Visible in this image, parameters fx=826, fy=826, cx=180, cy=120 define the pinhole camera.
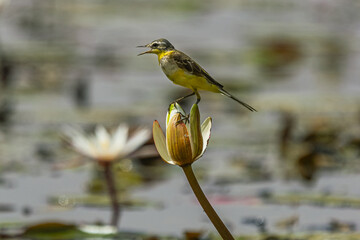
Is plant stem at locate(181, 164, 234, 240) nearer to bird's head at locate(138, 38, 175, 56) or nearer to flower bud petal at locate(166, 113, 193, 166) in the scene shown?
flower bud petal at locate(166, 113, 193, 166)

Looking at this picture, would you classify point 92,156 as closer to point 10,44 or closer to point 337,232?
point 337,232

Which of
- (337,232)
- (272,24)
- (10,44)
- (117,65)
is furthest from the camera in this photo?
(272,24)

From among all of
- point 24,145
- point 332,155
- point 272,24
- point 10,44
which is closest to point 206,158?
point 332,155

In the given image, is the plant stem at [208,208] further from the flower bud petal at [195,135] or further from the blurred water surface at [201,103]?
the blurred water surface at [201,103]

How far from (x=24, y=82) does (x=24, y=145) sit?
1847 millimetres

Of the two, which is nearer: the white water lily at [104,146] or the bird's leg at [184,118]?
the bird's leg at [184,118]

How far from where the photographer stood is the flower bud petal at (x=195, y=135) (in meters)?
1.53

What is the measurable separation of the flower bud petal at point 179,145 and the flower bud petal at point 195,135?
10mm

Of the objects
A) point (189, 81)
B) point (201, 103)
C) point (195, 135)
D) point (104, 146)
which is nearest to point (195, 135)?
point (195, 135)

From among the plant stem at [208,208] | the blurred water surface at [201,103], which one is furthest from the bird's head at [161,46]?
the blurred water surface at [201,103]

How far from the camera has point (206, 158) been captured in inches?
138

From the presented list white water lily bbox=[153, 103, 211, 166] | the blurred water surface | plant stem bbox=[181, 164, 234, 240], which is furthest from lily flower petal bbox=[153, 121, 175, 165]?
the blurred water surface

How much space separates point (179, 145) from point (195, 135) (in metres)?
0.04

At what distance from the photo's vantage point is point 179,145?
1.52 m
